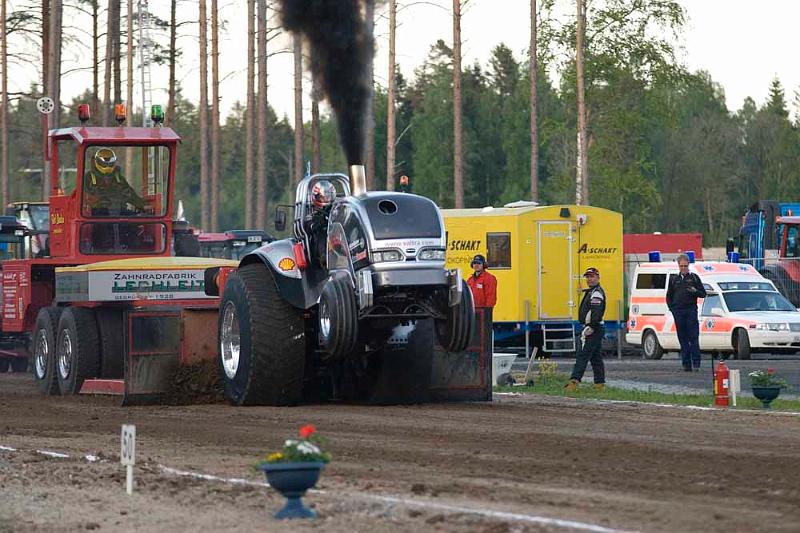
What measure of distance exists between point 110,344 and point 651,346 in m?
15.7

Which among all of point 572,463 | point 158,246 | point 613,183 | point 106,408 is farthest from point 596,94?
point 572,463

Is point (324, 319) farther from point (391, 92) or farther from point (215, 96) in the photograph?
point (215, 96)

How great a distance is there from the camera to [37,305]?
2447 cm

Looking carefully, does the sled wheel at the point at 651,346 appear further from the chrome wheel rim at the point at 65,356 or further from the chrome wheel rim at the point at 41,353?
the chrome wheel rim at the point at 65,356

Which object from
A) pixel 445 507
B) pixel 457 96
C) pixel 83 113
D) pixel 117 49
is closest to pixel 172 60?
pixel 117 49

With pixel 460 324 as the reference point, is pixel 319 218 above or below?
above

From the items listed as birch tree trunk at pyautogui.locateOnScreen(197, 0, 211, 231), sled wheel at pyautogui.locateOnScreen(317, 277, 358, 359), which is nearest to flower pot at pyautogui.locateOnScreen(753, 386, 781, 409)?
sled wheel at pyautogui.locateOnScreen(317, 277, 358, 359)

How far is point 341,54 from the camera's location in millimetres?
18859

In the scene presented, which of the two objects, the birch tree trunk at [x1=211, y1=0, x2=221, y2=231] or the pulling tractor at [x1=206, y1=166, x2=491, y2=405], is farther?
the birch tree trunk at [x1=211, y1=0, x2=221, y2=231]

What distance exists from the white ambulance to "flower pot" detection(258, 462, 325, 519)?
2337cm

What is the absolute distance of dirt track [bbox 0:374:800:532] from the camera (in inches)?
394

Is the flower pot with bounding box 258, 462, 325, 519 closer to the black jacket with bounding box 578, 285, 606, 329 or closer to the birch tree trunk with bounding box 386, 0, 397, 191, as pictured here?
the black jacket with bounding box 578, 285, 606, 329

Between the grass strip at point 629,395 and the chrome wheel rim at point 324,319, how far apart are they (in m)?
5.32

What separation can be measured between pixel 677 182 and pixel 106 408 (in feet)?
277
